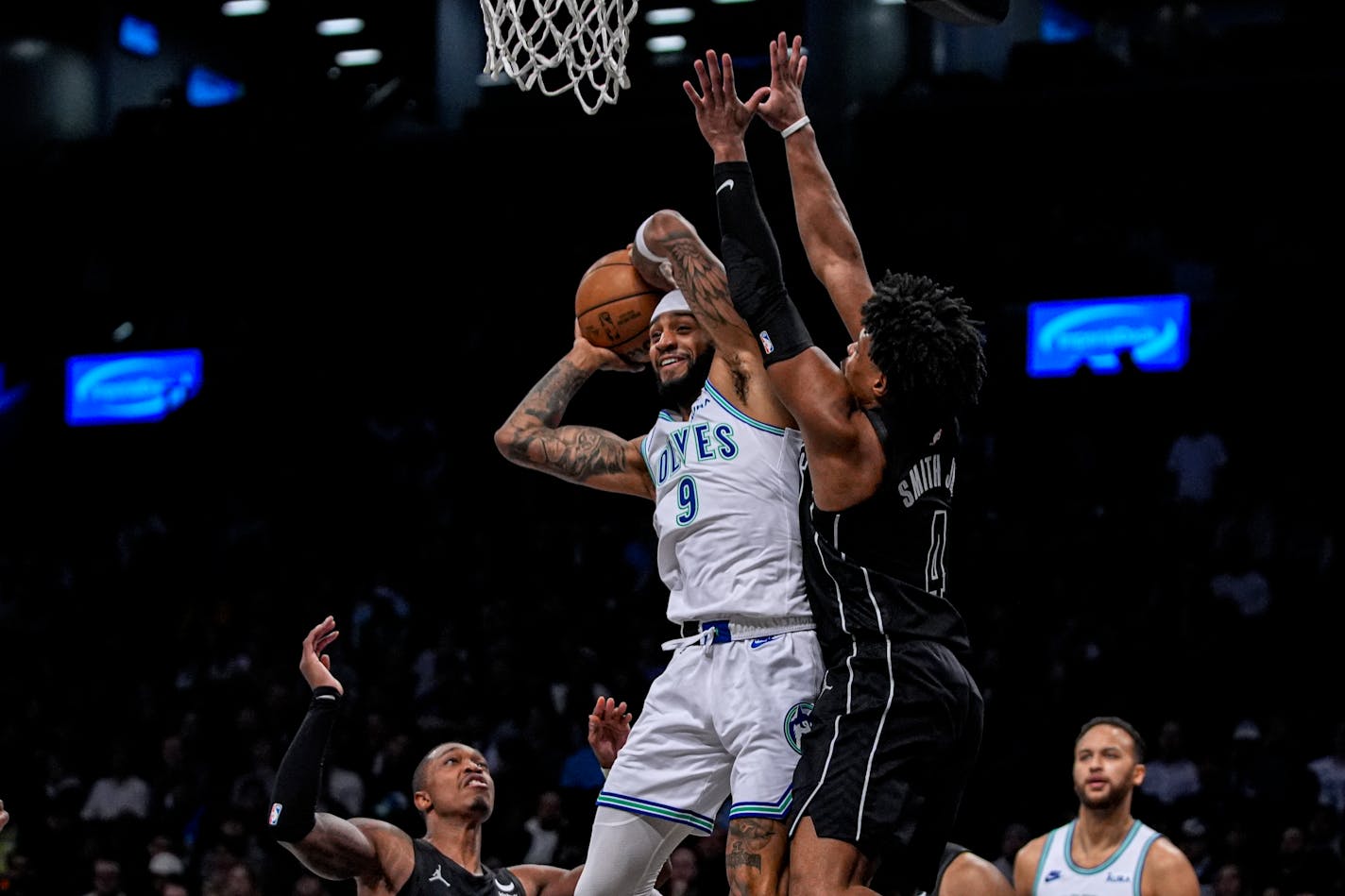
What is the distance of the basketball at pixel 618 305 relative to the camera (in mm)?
5000

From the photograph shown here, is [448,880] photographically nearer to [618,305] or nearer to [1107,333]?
[618,305]

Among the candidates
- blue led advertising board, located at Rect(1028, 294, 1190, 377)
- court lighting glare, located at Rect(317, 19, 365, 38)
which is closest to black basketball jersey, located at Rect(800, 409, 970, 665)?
blue led advertising board, located at Rect(1028, 294, 1190, 377)

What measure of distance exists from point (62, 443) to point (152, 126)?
3.22m

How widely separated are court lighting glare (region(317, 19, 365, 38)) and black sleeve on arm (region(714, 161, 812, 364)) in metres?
15.2

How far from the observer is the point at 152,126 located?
16609 mm

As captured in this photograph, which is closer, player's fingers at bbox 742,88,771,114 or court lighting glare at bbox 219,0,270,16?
player's fingers at bbox 742,88,771,114

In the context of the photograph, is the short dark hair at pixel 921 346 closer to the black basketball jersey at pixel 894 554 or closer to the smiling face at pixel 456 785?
the black basketball jersey at pixel 894 554

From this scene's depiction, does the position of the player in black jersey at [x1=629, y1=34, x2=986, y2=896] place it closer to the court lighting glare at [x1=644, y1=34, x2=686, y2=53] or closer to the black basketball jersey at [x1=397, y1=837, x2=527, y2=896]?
the black basketball jersey at [x1=397, y1=837, x2=527, y2=896]

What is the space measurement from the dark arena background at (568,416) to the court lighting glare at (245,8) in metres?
A: 0.68

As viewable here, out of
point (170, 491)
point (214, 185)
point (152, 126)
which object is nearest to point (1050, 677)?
point (170, 491)

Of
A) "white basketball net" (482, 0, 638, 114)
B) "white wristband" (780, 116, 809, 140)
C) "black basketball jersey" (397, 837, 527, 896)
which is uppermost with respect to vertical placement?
"white basketball net" (482, 0, 638, 114)

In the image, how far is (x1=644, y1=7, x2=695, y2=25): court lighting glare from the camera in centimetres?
1720

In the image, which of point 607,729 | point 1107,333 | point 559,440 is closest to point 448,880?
point 607,729

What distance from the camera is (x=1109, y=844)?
6742 millimetres
